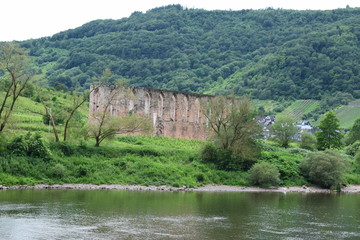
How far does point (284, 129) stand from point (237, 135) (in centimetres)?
2061

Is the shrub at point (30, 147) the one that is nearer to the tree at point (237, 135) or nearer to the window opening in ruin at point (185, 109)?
the tree at point (237, 135)

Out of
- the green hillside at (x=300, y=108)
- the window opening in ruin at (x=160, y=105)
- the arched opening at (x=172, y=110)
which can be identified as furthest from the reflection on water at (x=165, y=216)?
the green hillside at (x=300, y=108)

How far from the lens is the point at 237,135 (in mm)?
59438

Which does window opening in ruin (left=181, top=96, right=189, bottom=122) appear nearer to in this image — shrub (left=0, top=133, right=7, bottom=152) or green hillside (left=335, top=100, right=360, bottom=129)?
shrub (left=0, top=133, right=7, bottom=152)

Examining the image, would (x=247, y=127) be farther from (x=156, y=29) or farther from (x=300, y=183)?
(x=156, y=29)

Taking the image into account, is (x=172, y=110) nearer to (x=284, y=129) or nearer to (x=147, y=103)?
(x=147, y=103)

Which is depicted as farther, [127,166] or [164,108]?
[164,108]

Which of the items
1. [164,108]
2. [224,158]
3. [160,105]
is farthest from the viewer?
[164,108]

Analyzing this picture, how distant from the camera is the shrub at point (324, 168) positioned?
58.8 m

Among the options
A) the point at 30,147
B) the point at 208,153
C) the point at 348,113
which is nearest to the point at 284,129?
the point at 208,153

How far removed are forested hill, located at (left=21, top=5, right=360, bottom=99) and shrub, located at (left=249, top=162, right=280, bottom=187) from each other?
74728 mm

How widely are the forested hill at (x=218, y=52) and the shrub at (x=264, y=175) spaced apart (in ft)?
245

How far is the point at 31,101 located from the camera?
→ 70500 millimetres

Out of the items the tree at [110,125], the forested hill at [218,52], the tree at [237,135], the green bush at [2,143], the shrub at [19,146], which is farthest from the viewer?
the forested hill at [218,52]
